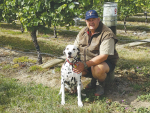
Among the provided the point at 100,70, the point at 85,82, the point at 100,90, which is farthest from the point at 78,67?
the point at 85,82

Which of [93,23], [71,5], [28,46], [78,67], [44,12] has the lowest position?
[28,46]

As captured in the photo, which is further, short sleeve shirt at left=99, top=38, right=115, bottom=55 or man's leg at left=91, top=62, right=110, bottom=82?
man's leg at left=91, top=62, right=110, bottom=82

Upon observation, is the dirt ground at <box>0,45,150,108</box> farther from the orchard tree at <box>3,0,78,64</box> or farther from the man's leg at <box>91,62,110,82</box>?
the orchard tree at <box>3,0,78,64</box>

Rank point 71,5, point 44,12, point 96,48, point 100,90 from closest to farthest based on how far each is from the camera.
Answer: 1. point 96,48
2. point 100,90
3. point 71,5
4. point 44,12

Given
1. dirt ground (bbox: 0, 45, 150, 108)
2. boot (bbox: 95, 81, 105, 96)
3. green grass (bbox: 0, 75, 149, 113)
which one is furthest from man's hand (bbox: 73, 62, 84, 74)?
dirt ground (bbox: 0, 45, 150, 108)

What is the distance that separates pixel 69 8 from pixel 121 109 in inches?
110

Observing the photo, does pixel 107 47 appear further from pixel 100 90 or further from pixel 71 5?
pixel 71 5

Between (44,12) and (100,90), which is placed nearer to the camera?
(100,90)

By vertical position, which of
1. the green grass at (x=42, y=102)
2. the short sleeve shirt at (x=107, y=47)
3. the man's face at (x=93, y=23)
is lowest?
the green grass at (x=42, y=102)

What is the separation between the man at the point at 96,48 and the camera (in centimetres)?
337

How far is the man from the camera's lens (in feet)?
11.0

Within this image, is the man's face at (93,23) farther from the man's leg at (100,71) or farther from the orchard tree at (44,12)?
the orchard tree at (44,12)

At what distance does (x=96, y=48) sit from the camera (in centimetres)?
357

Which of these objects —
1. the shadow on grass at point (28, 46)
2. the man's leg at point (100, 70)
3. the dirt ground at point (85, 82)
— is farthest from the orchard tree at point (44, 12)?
the shadow on grass at point (28, 46)
